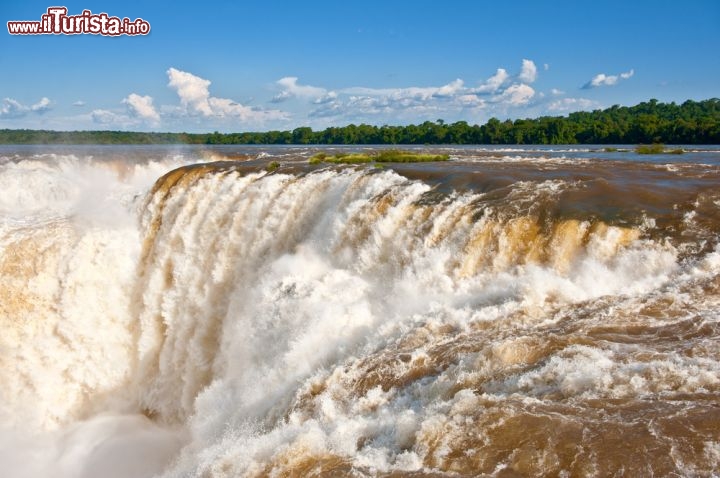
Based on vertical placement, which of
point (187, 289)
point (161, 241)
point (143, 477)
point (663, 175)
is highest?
point (663, 175)

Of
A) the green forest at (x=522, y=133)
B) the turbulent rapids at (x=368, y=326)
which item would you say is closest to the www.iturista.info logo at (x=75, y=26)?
the turbulent rapids at (x=368, y=326)

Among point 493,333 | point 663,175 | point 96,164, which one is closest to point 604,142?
point 663,175

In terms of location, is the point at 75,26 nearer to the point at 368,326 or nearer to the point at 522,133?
the point at 368,326

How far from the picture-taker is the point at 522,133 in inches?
2078

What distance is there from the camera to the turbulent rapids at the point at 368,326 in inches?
208

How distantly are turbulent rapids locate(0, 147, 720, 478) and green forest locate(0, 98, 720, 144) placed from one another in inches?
1107

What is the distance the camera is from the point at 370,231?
10836mm

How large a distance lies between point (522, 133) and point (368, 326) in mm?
47758

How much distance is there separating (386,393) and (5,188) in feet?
79.2

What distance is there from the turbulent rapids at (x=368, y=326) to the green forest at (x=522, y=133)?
28.1 meters

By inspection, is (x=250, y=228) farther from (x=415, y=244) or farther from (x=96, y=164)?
(x=96, y=164)

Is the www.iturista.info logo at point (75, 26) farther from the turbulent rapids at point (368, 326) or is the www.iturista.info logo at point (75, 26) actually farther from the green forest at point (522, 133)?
the green forest at point (522, 133)

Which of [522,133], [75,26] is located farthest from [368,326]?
[522,133]

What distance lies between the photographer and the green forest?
4234 centimetres
